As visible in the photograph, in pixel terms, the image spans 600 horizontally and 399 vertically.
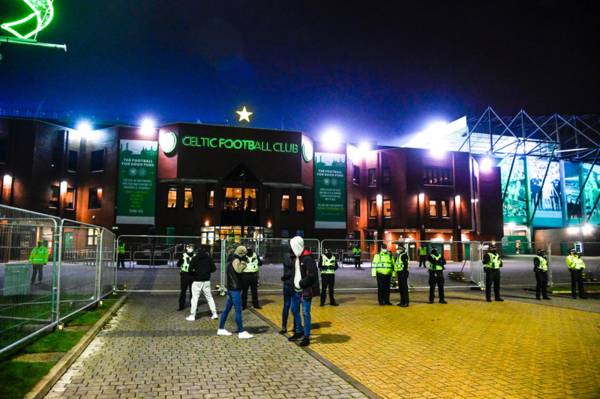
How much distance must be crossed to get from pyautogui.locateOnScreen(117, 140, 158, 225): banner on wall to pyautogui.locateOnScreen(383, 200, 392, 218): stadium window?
988 inches

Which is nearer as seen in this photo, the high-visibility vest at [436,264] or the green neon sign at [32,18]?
the green neon sign at [32,18]

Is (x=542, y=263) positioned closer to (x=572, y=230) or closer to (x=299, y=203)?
(x=299, y=203)

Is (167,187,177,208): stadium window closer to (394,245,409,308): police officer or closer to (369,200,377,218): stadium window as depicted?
(369,200,377,218): stadium window

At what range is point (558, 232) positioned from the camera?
196 ft

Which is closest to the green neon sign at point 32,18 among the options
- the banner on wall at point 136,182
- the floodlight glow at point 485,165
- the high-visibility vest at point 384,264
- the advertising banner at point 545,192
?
the high-visibility vest at point 384,264

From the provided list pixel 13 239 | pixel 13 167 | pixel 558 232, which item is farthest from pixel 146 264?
pixel 558 232

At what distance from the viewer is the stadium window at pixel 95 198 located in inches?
1553

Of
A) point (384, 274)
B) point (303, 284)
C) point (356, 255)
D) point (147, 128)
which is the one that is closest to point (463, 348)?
point (303, 284)

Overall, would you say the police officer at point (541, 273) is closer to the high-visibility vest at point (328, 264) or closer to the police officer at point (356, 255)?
the high-visibility vest at point (328, 264)

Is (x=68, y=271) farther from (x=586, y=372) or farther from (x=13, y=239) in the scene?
(x=586, y=372)

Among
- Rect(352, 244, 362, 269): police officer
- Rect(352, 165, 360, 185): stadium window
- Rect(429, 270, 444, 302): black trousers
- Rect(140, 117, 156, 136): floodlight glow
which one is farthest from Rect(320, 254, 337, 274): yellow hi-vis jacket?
Rect(352, 165, 360, 185): stadium window

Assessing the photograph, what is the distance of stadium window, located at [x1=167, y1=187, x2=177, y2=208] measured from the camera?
3838 cm

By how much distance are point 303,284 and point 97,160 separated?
3796cm

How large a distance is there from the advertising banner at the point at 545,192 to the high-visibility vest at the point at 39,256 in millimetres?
66048
